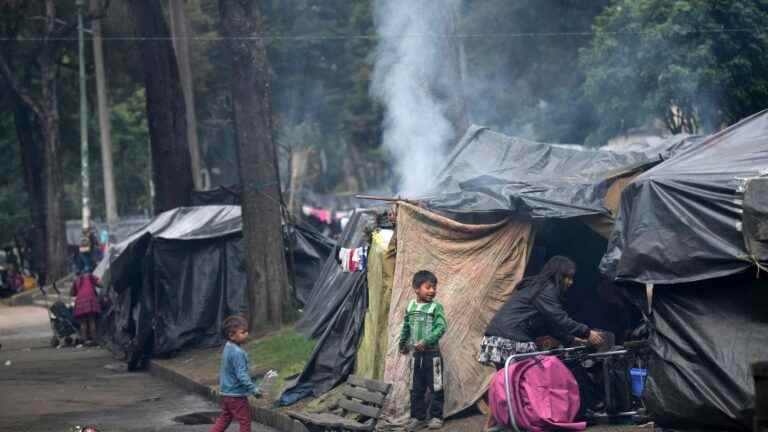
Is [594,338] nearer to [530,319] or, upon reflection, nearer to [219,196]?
[530,319]

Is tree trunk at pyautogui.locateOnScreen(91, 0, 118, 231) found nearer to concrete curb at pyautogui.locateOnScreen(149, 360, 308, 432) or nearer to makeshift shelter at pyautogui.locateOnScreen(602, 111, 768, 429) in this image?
concrete curb at pyautogui.locateOnScreen(149, 360, 308, 432)

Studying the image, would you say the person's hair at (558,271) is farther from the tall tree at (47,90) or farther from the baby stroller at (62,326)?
the tall tree at (47,90)

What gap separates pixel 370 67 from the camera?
3938cm

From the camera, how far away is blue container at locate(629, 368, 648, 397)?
919cm

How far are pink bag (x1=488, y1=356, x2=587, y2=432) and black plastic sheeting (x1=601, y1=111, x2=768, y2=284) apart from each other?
3.17 ft

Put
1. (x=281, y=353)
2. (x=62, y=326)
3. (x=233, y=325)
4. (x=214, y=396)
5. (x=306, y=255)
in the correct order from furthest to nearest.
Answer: (x=62, y=326), (x=306, y=255), (x=281, y=353), (x=214, y=396), (x=233, y=325)

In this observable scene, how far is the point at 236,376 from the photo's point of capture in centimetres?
919

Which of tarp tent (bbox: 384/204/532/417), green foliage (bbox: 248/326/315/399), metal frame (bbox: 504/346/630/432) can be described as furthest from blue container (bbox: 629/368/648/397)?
green foliage (bbox: 248/326/315/399)

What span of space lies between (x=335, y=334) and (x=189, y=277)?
620 centimetres

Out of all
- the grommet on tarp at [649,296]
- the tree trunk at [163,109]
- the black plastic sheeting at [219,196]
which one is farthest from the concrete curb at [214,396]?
the tree trunk at [163,109]

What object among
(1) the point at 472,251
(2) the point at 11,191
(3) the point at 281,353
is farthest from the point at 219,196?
(2) the point at 11,191

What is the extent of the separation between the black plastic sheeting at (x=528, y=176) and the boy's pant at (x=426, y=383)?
1661 millimetres

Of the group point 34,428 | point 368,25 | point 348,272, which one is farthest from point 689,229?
point 368,25

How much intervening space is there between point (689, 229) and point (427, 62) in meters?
11.2
